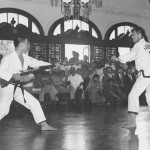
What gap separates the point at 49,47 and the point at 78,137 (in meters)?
7.28

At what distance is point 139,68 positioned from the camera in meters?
4.25

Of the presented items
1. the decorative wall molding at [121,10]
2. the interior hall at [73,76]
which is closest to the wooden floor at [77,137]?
the interior hall at [73,76]

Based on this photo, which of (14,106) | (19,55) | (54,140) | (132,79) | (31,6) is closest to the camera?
(54,140)

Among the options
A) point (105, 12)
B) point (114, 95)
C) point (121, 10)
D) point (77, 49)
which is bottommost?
point (114, 95)

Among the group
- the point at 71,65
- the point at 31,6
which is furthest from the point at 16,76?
the point at 31,6

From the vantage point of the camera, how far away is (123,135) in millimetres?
3723

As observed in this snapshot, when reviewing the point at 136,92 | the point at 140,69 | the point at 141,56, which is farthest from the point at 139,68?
the point at 136,92

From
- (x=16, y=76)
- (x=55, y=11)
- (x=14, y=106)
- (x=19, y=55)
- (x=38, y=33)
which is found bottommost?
(x=14, y=106)

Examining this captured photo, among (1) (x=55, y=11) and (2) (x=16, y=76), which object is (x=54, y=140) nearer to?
(2) (x=16, y=76)

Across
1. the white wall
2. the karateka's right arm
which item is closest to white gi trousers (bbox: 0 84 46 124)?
the karateka's right arm

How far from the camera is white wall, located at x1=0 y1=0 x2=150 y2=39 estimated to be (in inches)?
405

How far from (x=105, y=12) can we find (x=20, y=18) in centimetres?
323

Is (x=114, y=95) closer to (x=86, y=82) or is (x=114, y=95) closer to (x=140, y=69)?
(x=86, y=82)

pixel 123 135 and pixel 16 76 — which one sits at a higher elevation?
pixel 16 76
